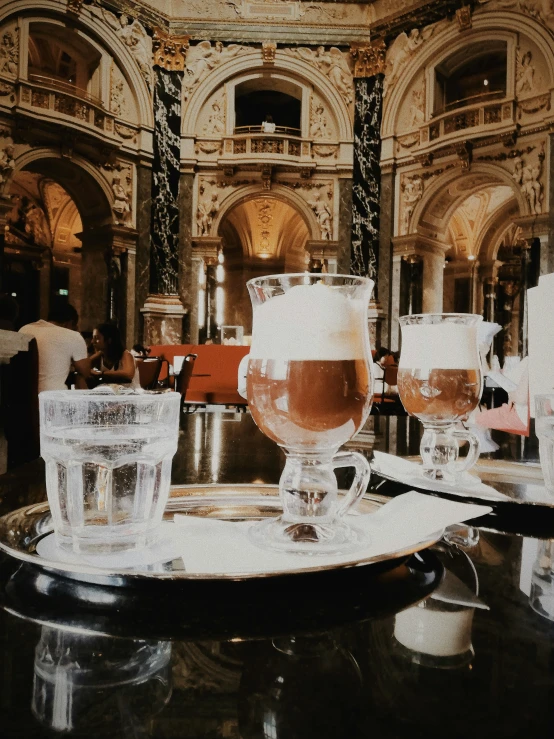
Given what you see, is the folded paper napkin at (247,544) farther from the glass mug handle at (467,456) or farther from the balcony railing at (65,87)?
the balcony railing at (65,87)

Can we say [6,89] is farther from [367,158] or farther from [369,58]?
[369,58]

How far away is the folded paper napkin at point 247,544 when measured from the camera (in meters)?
0.47

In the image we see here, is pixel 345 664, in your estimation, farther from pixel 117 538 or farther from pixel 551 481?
pixel 551 481

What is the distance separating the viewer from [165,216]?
39.8ft

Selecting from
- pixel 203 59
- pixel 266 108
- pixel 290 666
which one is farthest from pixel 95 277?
pixel 290 666

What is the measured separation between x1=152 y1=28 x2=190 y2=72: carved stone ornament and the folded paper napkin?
13302 millimetres

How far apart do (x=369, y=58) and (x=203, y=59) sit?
3409mm

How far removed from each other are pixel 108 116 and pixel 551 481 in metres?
12.3

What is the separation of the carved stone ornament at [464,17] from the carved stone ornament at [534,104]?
191cm

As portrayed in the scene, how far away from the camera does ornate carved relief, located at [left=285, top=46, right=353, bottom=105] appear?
12398mm

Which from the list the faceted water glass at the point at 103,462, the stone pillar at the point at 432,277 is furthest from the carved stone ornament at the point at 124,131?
the faceted water glass at the point at 103,462

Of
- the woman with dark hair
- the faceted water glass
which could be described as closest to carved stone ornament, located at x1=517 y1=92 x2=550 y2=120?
the woman with dark hair

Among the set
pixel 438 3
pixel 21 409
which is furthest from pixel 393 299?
pixel 21 409

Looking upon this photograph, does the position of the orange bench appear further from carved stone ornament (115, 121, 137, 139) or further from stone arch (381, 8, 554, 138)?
stone arch (381, 8, 554, 138)
